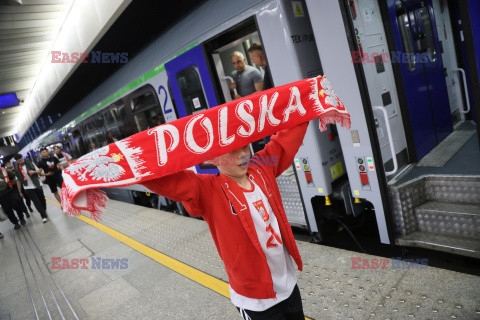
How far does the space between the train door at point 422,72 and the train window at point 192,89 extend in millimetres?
2367

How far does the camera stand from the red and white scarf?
117 centimetres

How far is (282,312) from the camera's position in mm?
1503

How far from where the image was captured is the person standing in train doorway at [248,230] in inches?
54.5

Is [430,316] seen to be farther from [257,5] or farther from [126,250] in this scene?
[126,250]

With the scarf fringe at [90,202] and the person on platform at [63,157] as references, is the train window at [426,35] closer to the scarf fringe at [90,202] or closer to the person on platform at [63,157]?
the scarf fringe at [90,202]

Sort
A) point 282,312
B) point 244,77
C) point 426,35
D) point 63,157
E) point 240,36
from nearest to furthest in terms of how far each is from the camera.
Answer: point 282,312 < point 240,36 < point 244,77 < point 426,35 < point 63,157

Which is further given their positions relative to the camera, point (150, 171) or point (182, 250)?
point (182, 250)

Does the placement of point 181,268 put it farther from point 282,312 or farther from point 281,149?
point 281,149

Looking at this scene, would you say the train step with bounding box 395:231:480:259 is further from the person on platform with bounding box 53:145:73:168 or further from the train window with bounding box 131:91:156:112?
the person on platform with bounding box 53:145:73:168

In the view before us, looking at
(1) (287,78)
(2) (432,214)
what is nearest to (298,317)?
(2) (432,214)

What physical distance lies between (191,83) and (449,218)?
322 centimetres

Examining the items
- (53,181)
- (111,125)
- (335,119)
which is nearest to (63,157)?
(53,181)

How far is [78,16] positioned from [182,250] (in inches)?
165

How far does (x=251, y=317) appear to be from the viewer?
1.48 m
